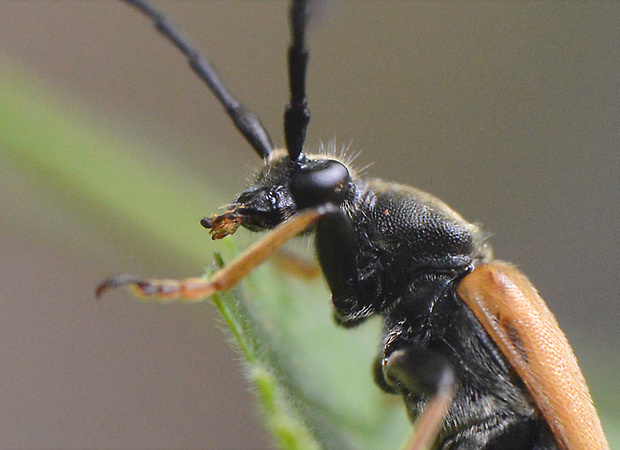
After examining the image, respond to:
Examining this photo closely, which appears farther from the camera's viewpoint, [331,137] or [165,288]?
[331,137]

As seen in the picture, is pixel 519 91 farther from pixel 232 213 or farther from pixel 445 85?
pixel 232 213

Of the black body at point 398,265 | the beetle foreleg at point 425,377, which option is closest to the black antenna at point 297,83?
the black body at point 398,265

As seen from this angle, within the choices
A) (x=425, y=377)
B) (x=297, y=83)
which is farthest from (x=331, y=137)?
(x=425, y=377)

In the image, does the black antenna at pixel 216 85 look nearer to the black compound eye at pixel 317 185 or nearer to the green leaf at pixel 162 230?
the black compound eye at pixel 317 185

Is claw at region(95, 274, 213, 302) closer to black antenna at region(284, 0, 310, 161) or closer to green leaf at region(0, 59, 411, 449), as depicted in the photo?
green leaf at region(0, 59, 411, 449)

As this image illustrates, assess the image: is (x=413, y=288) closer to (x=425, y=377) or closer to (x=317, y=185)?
(x=425, y=377)

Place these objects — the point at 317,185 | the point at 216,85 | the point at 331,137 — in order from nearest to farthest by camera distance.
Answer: the point at 317,185 → the point at 216,85 → the point at 331,137

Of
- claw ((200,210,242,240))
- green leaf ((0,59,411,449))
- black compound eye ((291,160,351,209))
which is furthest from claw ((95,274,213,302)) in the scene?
black compound eye ((291,160,351,209))
